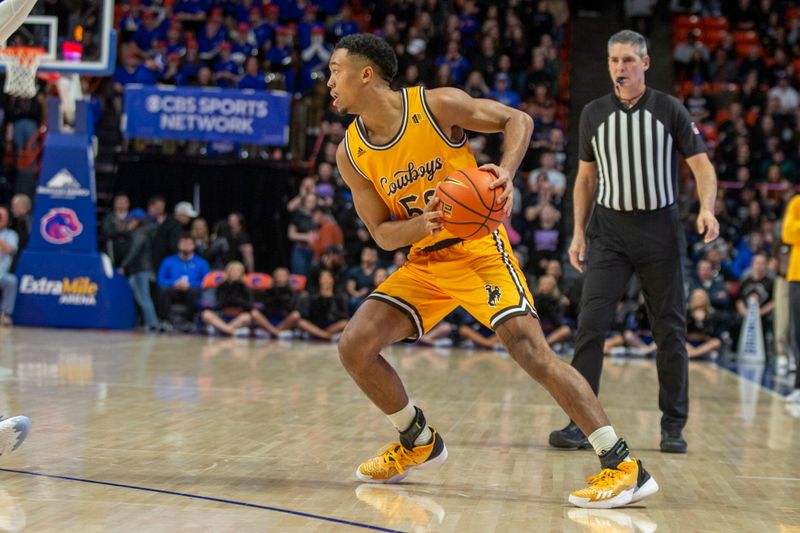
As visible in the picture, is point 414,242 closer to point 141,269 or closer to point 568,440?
point 568,440

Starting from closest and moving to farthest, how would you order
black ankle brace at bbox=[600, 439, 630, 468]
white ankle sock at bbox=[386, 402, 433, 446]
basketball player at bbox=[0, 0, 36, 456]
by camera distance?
black ankle brace at bbox=[600, 439, 630, 468]
basketball player at bbox=[0, 0, 36, 456]
white ankle sock at bbox=[386, 402, 433, 446]

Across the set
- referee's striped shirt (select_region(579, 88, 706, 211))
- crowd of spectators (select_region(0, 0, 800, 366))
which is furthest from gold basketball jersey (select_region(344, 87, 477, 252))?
crowd of spectators (select_region(0, 0, 800, 366))

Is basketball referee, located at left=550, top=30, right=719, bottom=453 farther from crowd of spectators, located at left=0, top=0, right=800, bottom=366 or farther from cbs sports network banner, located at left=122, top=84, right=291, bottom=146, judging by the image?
cbs sports network banner, located at left=122, top=84, right=291, bottom=146

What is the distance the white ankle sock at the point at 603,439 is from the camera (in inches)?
168

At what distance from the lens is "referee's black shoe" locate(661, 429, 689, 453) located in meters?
5.70

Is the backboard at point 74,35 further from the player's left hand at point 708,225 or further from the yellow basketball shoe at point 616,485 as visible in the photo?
the yellow basketball shoe at point 616,485

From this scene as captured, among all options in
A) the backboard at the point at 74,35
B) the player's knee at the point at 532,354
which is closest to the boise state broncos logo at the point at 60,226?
the backboard at the point at 74,35

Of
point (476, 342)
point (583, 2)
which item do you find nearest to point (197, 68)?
point (476, 342)

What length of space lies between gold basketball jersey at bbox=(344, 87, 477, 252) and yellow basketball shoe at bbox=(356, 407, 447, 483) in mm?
859

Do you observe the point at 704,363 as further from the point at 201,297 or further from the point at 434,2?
the point at 434,2

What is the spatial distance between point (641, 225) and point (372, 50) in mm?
2071

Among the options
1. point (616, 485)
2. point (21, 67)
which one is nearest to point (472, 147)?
point (21, 67)

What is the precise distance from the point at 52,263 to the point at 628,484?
34.9ft

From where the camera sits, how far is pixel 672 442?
5.73 metres
